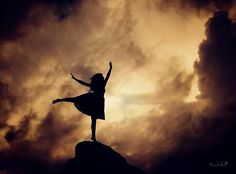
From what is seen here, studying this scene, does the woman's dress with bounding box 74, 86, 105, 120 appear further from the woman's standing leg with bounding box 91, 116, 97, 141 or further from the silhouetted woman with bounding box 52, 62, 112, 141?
the woman's standing leg with bounding box 91, 116, 97, 141

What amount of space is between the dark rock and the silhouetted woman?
119 centimetres

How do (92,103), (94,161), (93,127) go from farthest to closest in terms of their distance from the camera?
(92,103) < (93,127) < (94,161)

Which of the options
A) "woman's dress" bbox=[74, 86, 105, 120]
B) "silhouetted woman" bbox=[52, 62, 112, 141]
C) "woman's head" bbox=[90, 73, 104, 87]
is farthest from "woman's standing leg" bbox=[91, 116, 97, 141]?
A: "woman's head" bbox=[90, 73, 104, 87]

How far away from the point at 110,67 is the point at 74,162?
6.87 meters

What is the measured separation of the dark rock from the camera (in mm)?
18406

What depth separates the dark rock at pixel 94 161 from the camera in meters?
18.4

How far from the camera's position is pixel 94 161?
60.6 feet

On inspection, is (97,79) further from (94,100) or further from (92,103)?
(92,103)

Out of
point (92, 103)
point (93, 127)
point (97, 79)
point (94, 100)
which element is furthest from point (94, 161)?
point (97, 79)

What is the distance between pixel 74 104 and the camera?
20.1m

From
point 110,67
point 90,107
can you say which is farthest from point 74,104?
point 110,67

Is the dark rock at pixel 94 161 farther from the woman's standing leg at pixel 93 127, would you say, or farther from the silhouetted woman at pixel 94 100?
the silhouetted woman at pixel 94 100

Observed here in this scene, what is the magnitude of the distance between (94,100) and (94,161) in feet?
13.6

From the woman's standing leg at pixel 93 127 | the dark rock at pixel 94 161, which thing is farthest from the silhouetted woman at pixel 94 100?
the dark rock at pixel 94 161
